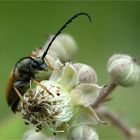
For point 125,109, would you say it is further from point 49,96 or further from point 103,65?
point 49,96

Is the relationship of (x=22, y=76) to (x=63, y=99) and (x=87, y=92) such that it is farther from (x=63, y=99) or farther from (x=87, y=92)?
(x=87, y=92)

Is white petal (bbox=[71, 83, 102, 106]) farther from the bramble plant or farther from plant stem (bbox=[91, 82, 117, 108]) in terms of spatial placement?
plant stem (bbox=[91, 82, 117, 108])

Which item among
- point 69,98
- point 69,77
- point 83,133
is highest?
point 69,77

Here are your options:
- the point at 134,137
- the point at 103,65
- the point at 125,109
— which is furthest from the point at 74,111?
the point at 103,65

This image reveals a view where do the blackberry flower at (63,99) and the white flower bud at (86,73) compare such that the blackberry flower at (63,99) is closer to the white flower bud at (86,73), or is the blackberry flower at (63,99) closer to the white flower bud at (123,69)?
the white flower bud at (86,73)

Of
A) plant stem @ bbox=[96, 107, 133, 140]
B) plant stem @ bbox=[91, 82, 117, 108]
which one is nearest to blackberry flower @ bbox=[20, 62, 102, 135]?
plant stem @ bbox=[91, 82, 117, 108]

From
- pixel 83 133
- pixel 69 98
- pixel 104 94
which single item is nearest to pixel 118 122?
pixel 104 94
